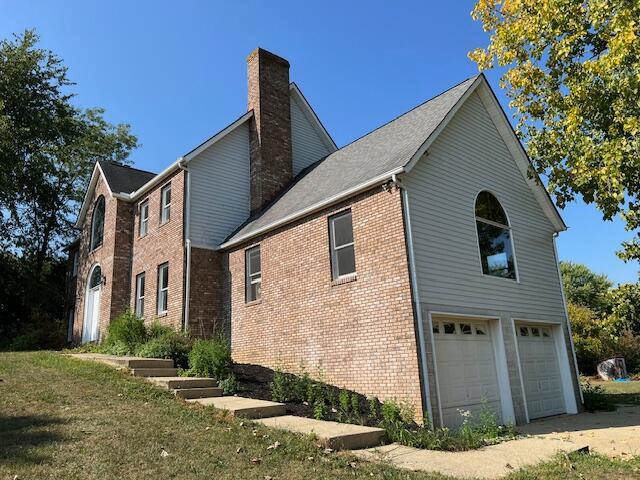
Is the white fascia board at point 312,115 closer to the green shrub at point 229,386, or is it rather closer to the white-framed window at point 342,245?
the white-framed window at point 342,245

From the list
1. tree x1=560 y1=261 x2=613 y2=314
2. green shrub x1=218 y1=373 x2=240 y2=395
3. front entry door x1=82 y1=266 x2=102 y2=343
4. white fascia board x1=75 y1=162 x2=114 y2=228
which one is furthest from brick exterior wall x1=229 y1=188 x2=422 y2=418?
tree x1=560 y1=261 x2=613 y2=314

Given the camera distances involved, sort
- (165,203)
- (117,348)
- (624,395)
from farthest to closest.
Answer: (165,203)
(624,395)
(117,348)

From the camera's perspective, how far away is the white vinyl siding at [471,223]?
1059 centimetres

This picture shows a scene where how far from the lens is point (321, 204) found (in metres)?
11.9

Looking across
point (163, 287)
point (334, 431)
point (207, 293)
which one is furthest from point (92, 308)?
point (334, 431)

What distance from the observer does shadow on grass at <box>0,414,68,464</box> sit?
5.59m

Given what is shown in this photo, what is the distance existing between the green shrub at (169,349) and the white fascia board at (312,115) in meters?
10.5

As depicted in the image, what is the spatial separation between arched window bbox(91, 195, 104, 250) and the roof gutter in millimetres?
8488

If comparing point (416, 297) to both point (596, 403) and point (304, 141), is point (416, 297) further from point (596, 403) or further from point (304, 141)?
point (304, 141)

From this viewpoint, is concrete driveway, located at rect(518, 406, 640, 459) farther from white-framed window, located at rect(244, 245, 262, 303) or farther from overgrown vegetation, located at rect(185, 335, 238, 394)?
white-framed window, located at rect(244, 245, 262, 303)

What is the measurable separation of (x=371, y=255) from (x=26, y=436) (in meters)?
6.81

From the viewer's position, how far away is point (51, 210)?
30391 mm

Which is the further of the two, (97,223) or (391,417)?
(97,223)

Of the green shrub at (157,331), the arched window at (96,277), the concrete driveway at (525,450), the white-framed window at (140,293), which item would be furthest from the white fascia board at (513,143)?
the arched window at (96,277)
